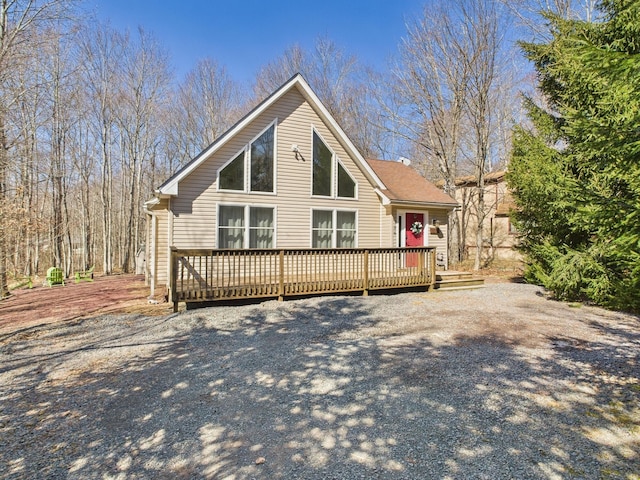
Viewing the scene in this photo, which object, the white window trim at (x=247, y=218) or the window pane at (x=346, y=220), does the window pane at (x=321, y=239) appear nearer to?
the window pane at (x=346, y=220)

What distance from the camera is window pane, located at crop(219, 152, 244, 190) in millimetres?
9878

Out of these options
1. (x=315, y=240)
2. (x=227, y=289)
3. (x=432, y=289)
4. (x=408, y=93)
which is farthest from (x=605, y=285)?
(x=408, y=93)

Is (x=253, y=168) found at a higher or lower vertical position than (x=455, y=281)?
higher

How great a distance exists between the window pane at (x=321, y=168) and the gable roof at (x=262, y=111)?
2.16 feet

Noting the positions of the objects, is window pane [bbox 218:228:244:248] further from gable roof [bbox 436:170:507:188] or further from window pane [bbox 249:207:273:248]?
gable roof [bbox 436:170:507:188]

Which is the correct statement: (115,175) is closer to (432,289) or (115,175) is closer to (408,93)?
(408,93)

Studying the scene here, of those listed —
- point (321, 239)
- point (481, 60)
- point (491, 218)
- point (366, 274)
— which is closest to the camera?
point (366, 274)

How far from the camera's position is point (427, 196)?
1293 centimetres

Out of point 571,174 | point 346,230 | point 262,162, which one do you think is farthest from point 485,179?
point 262,162

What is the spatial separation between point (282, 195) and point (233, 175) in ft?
5.19

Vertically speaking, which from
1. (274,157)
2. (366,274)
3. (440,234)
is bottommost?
(366,274)

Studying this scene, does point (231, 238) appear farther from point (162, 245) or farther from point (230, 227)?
point (162, 245)

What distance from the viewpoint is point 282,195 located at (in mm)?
10547

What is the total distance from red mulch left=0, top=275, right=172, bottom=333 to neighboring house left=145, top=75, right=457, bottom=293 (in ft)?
3.56
